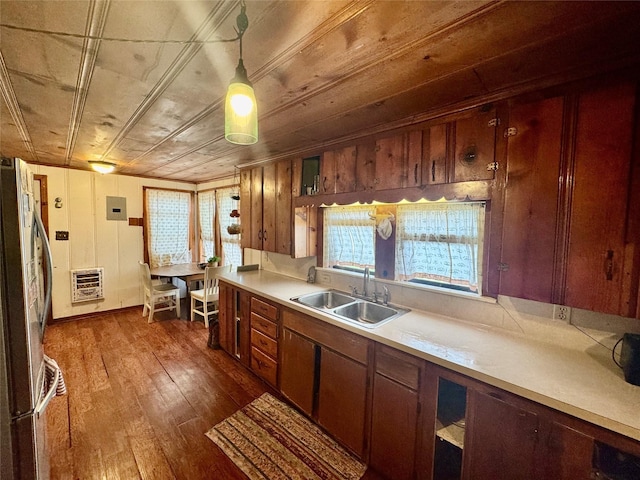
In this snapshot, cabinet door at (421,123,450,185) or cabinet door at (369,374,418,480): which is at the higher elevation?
cabinet door at (421,123,450,185)

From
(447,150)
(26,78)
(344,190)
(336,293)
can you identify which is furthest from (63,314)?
(447,150)

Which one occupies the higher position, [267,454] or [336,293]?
[336,293]

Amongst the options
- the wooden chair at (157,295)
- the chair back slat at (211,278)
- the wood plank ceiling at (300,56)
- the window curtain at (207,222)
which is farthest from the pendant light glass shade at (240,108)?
the window curtain at (207,222)

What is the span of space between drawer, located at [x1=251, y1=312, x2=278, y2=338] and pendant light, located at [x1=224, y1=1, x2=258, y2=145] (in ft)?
5.83

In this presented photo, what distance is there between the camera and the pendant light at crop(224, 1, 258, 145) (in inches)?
39.1

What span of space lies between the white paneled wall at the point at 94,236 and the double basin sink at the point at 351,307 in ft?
12.7

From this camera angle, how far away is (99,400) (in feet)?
7.78

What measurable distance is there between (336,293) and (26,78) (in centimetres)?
254

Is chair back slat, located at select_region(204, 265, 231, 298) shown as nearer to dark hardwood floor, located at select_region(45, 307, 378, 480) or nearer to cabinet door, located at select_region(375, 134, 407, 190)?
dark hardwood floor, located at select_region(45, 307, 378, 480)

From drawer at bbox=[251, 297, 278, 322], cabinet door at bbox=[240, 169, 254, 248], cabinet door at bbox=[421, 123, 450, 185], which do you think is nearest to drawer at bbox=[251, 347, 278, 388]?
drawer at bbox=[251, 297, 278, 322]

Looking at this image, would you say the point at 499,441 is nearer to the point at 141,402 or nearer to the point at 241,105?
the point at 241,105

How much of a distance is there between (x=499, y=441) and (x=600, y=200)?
3.84 ft

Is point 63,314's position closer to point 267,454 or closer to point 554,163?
point 267,454

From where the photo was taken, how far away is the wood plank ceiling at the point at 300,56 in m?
0.99
